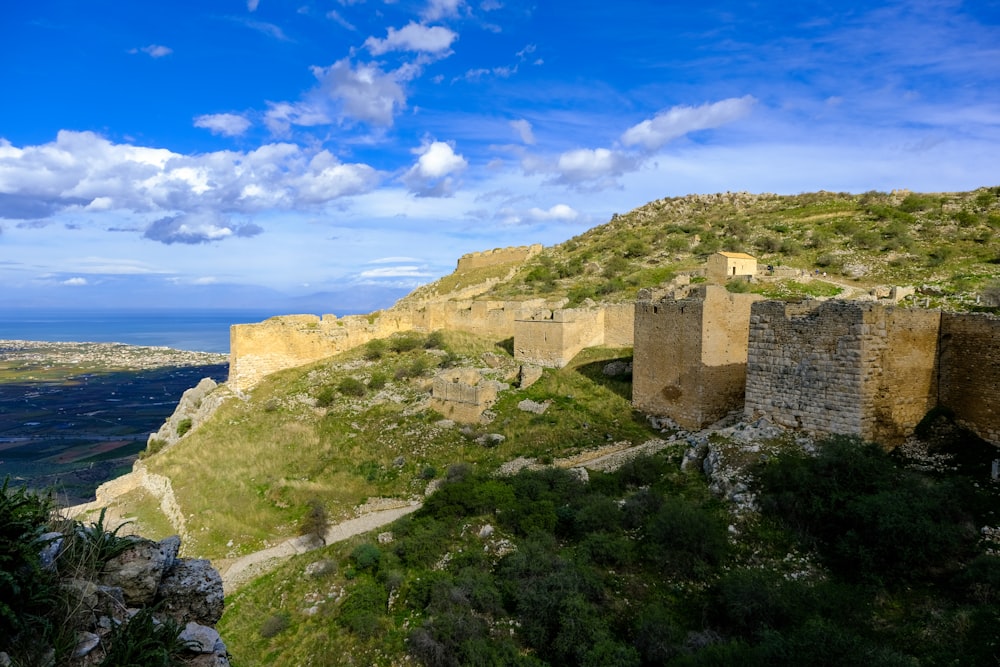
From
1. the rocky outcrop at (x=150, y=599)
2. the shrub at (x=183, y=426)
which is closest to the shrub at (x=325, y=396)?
the shrub at (x=183, y=426)

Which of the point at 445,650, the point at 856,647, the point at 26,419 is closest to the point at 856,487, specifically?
the point at 856,647

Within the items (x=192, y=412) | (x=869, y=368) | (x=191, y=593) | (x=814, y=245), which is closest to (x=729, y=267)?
(x=814, y=245)

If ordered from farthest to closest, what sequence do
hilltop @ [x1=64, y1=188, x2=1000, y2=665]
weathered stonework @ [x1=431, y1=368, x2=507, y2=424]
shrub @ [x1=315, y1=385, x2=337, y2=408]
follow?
shrub @ [x1=315, y1=385, x2=337, y2=408] → weathered stonework @ [x1=431, y1=368, x2=507, y2=424] → hilltop @ [x1=64, y1=188, x2=1000, y2=665]

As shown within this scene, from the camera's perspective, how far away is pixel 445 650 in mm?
7469

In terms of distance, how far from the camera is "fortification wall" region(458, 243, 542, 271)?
158ft

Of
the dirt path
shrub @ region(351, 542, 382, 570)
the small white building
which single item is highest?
the small white building

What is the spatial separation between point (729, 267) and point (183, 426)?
23.7m

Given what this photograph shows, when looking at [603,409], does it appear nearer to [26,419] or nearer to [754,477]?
[754,477]

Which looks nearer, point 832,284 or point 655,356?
point 655,356

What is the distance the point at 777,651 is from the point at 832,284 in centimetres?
2044

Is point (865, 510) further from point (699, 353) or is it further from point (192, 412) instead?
point (192, 412)

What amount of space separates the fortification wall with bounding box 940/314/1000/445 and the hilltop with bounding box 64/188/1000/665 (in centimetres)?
32

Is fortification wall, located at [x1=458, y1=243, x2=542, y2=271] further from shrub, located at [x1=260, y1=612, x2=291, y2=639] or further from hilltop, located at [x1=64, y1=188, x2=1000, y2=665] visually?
shrub, located at [x1=260, y1=612, x2=291, y2=639]

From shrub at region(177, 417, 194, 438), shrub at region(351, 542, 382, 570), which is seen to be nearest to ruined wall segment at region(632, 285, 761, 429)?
shrub at region(351, 542, 382, 570)
